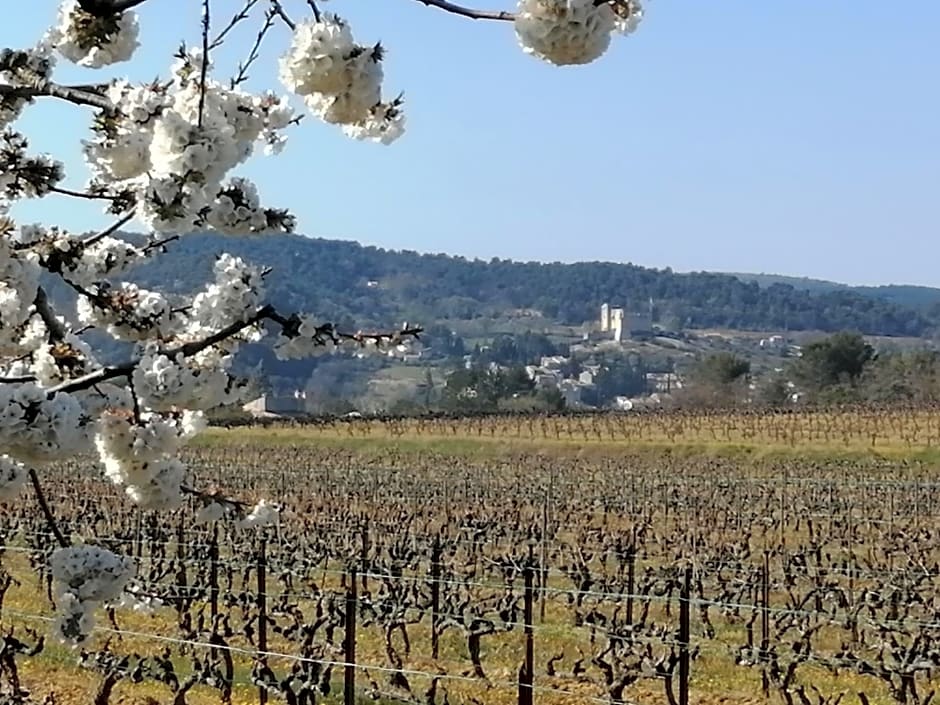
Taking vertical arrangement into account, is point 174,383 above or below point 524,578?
above

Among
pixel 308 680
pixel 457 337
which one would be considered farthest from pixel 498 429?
pixel 457 337

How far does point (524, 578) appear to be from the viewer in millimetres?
12305

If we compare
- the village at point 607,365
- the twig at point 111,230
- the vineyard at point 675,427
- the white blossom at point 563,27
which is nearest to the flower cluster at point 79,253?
the twig at point 111,230

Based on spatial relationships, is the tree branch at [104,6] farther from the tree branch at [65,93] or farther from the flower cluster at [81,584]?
the flower cluster at [81,584]

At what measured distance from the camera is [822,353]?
72562 millimetres

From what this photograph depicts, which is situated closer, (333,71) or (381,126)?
(333,71)

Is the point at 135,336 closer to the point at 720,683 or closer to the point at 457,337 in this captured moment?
the point at 720,683

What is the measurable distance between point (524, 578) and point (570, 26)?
31.2ft

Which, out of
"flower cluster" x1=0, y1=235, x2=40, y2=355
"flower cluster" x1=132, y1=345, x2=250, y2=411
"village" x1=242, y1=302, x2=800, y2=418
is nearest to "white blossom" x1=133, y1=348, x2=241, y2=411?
"flower cluster" x1=132, y1=345, x2=250, y2=411

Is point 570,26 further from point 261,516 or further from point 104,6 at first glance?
point 261,516

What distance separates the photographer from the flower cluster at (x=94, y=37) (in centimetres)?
407

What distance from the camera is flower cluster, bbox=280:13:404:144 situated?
3.48 m

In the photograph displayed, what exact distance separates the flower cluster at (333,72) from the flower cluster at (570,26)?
1.71ft

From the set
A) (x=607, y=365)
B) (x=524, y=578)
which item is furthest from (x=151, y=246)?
(x=607, y=365)
